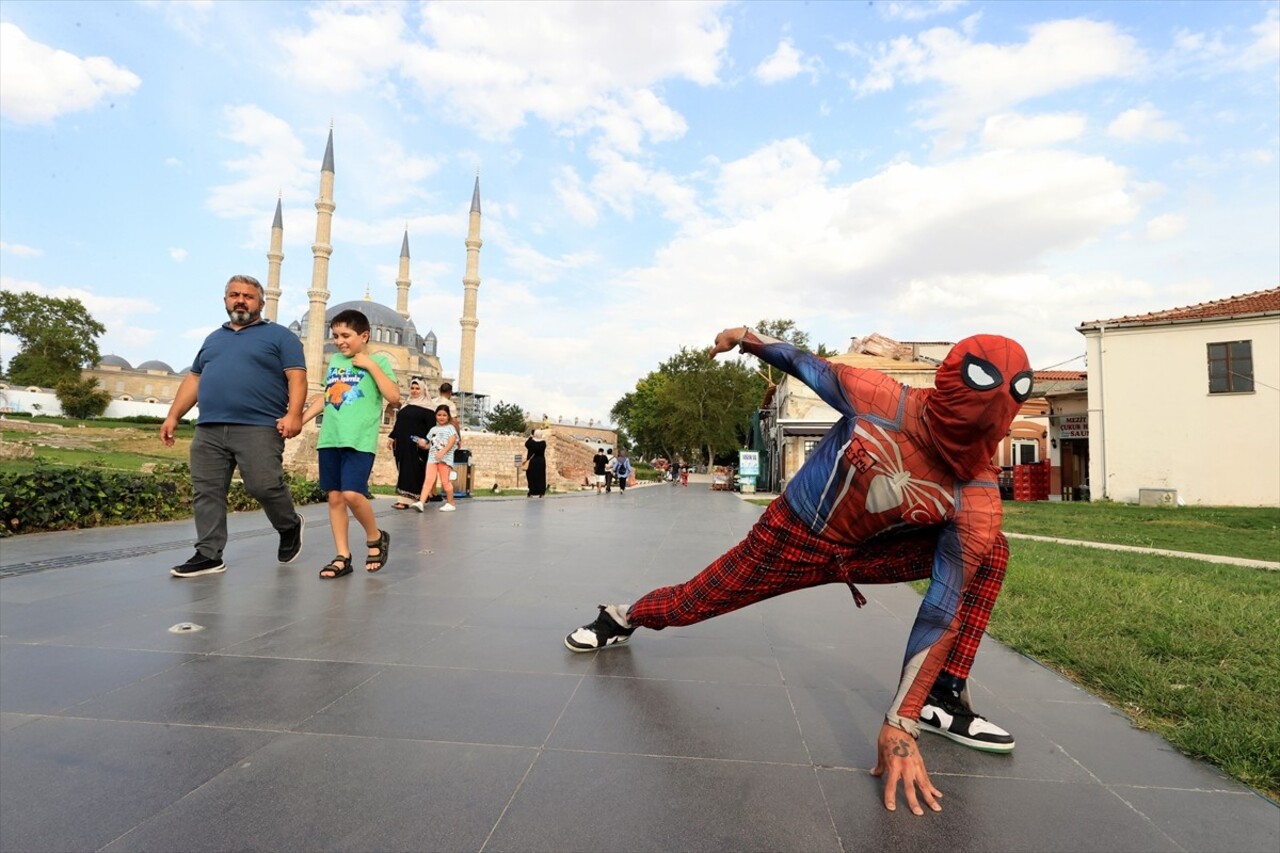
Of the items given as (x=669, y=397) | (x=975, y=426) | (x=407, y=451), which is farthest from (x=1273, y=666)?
(x=669, y=397)

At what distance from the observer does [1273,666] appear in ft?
10.1

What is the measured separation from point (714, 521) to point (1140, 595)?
6.70 metres

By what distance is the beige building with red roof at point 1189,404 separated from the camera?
19.4 metres

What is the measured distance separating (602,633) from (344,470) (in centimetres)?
245

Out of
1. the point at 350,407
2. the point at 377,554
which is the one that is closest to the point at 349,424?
the point at 350,407

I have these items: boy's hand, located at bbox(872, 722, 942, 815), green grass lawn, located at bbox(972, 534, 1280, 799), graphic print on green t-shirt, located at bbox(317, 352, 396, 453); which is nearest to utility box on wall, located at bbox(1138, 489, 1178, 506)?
green grass lawn, located at bbox(972, 534, 1280, 799)

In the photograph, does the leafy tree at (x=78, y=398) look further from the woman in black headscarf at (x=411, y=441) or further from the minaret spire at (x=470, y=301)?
the woman in black headscarf at (x=411, y=441)

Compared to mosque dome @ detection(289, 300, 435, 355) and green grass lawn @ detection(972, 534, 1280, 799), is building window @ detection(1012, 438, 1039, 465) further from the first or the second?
mosque dome @ detection(289, 300, 435, 355)

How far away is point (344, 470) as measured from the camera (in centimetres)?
464

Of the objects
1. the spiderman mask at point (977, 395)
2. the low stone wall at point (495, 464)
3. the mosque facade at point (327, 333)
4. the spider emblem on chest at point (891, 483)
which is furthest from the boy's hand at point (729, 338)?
the mosque facade at point (327, 333)

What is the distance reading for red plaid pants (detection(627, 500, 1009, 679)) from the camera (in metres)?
2.18

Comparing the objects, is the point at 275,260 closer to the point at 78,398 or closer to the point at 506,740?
the point at 78,398

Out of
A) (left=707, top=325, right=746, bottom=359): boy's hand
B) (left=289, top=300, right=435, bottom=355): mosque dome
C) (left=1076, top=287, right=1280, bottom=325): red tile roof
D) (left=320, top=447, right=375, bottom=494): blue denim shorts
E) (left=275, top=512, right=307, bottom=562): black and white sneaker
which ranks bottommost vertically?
(left=275, top=512, right=307, bottom=562): black and white sneaker

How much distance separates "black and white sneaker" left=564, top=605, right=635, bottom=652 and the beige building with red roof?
22517 mm
